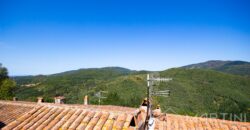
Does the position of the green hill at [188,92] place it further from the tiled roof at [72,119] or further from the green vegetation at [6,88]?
the tiled roof at [72,119]

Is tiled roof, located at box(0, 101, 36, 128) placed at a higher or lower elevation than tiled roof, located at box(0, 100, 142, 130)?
lower

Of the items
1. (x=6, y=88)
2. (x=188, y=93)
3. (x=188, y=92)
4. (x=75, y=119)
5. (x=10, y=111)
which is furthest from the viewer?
(x=188, y=92)

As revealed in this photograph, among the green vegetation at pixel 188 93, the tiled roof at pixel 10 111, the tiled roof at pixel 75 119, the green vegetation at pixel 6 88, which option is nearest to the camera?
the tiled roof at pixel 75 119

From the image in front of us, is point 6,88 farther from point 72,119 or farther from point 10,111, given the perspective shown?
point 72,119

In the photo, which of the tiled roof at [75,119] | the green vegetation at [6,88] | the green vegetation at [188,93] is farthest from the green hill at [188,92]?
the tiled roof at [75,119]

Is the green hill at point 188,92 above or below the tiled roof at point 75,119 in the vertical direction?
below

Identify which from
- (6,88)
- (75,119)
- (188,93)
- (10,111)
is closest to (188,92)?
(188,93)

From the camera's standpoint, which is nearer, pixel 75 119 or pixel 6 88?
pixel 75 119

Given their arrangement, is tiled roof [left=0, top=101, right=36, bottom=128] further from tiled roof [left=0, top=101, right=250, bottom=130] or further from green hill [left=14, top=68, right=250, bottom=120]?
green hill [left=14, top=68, right=250, bottom=120]

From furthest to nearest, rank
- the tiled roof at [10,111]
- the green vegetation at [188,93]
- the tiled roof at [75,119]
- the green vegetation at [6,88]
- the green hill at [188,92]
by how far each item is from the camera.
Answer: the green hill at [188,92] → the green vegetation at [188,93] → the green vegetation at [6,88] → the tiled roof at [10,111] → the tiled roof at [75,119]

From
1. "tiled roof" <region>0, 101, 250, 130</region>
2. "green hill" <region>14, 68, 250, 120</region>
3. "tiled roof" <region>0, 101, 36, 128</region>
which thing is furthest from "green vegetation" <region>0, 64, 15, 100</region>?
"tiled roof" <region>0, 101, 250, 130</region>

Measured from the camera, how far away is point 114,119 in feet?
20.1

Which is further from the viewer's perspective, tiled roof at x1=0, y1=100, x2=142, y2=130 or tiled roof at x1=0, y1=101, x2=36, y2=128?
tiled roof at x1=0, y1=101, x2=36, y2=128

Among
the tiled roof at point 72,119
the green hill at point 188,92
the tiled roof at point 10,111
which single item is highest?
the tiled roof at point 72,119
